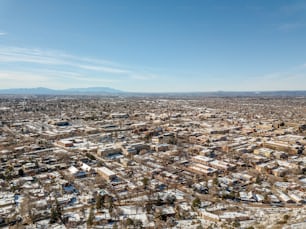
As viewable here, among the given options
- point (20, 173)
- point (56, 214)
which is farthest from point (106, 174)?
point (20, 173)

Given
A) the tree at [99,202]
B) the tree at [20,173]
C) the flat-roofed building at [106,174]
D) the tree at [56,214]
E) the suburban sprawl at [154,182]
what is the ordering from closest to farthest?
1. the tree at [56,214]
2. the suburban sprawl at [154,182]
3. the tree at [99,202]
4. the flat-roofed building at [106,174]
5. the tree at [20,173]

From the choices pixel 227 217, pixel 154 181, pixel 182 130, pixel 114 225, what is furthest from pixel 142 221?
pixel 182 130

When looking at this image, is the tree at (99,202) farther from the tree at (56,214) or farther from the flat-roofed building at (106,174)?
the flat-roofed building at (106,174)

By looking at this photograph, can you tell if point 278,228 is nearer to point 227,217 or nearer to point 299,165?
point 227,217

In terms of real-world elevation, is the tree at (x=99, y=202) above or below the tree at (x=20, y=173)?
above

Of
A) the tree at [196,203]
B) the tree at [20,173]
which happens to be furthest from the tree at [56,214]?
the tree at [20,173]

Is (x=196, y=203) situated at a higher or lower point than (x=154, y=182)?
higher

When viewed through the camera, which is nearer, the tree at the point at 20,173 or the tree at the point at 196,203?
the tree at the point at 196,203

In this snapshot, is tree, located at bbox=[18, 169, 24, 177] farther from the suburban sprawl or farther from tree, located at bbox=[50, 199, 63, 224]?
tree, located at bbox=[50, 199, 63, 224]

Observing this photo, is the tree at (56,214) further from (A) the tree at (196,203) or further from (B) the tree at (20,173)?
(B) the tree at (20,173)


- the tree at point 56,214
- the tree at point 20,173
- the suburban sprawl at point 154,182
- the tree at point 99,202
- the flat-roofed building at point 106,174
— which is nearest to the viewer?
the tree at point 56,214

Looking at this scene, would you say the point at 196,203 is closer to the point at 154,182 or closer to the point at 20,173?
the point at 154,182
